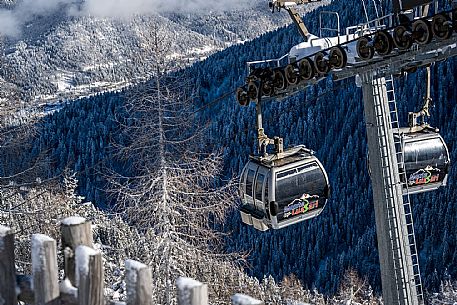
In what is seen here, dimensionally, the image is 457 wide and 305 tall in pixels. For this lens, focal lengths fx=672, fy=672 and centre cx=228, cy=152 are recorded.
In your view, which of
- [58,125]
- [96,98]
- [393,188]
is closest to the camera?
[393,188]

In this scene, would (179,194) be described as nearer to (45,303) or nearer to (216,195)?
(216,195)

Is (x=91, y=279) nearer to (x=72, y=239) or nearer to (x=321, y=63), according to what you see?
(x=72, y=239)

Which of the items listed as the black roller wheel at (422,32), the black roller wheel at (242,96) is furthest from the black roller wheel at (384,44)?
the black roller wheel at (242,96)

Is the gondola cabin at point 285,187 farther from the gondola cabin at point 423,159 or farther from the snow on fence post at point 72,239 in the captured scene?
the snow on fence post at point 72,239

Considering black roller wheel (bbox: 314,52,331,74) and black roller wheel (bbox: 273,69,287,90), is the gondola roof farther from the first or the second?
black roller wheel (bbox: 314,52,331,74)

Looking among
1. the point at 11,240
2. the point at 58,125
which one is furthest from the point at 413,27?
the point at 58,125

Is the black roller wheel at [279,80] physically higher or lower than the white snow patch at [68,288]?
higher
